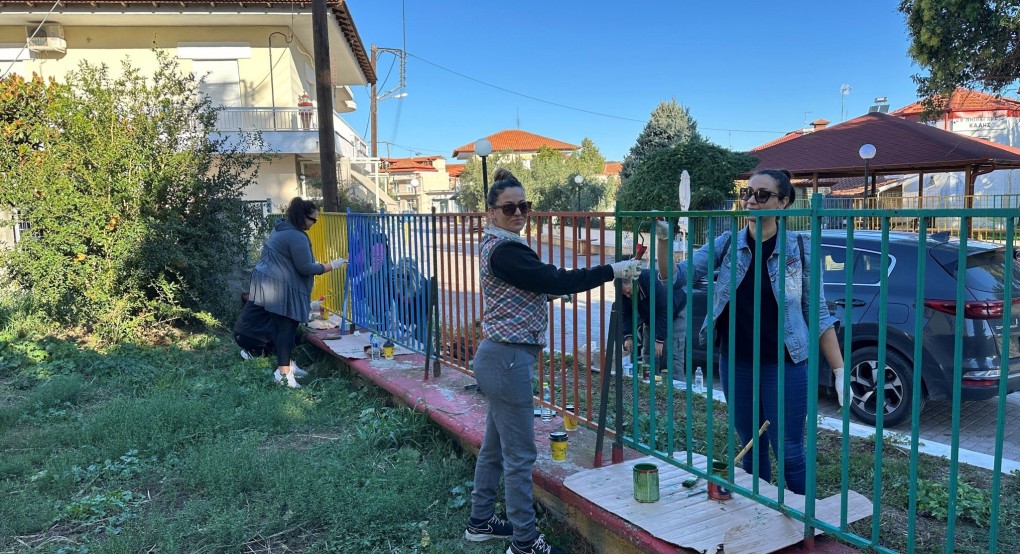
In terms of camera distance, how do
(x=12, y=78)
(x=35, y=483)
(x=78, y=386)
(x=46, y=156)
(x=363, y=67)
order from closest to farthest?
(x=35, y=483), (x=78, y=386), (x=46, y=156), (x=12, y=78), (x=363, y=67)

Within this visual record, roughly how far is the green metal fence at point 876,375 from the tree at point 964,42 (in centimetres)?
1077

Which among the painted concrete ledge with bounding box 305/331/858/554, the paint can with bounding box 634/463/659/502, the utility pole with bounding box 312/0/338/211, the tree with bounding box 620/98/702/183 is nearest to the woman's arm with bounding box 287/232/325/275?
the painted concrete ledge with bounding box 305/331/858/554

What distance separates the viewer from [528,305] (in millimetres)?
3096

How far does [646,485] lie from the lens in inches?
121

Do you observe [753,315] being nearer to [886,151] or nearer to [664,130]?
A: [886,151]

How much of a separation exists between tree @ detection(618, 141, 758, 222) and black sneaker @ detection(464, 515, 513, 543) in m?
16.9

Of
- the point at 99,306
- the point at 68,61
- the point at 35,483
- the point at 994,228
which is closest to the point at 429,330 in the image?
the point at 35,483

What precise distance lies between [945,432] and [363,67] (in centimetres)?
2344

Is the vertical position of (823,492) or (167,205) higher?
(167,205)

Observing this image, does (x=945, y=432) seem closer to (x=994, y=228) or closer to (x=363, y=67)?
(x=994, y=228)

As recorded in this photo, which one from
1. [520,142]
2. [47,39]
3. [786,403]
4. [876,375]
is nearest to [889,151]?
[876,375]

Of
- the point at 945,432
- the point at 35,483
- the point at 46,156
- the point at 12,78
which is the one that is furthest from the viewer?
the point at 12,78

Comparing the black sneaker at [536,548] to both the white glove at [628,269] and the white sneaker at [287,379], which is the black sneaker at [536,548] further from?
the white sneaker at [287,379]

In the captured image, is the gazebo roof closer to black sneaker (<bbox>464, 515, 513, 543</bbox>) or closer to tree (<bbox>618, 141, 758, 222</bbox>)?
tree (<bbox>618, 141, 758, 222</bbox>)
